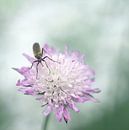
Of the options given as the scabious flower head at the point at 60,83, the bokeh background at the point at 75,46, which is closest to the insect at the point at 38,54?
the scabious flower head at the point at 60,83

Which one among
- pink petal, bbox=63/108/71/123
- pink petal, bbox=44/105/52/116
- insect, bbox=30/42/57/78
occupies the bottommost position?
pink petal, bbox=63/108/71/123

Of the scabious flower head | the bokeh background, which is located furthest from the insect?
the bokeh background

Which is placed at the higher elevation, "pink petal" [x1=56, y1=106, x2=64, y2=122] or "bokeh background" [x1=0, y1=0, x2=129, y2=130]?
"bokeh background" [x1=0, y1=0, x2=129, y2=130]

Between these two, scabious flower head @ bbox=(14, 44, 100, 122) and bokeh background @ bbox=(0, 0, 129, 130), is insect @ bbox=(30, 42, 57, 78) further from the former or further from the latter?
bokeh background @ bbox=(0, 0, 129, 130)

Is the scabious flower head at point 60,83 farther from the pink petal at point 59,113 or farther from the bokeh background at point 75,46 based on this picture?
the bokeh background at point 75,46

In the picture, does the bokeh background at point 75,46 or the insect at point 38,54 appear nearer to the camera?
the insect at point 38,54

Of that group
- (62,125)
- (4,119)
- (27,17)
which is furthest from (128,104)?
(27,17)

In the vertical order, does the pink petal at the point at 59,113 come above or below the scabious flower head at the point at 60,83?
below
